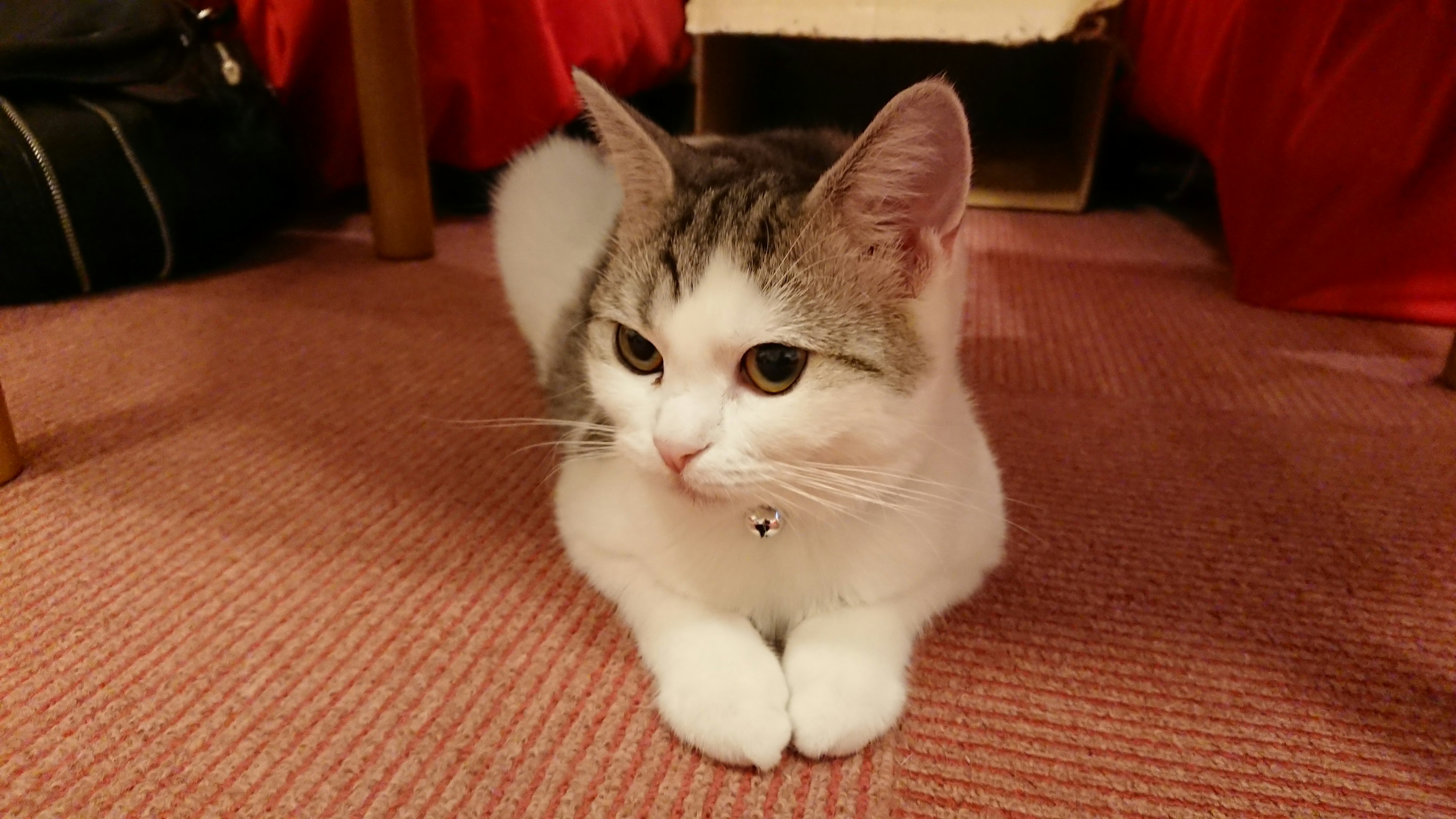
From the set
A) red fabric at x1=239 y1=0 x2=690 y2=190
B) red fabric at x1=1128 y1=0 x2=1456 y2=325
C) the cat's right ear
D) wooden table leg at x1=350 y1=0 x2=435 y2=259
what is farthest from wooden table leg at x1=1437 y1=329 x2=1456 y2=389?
wooden table leg at x1=350 y1=0 x2=435 y2=259

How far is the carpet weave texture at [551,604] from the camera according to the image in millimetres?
698

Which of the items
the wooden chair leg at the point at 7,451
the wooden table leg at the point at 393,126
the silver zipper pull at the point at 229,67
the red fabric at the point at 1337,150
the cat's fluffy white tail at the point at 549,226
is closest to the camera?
the wooden chair leg at the point at 7,451

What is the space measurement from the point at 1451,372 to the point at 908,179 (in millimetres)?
1378

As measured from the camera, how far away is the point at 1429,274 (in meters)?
1.77

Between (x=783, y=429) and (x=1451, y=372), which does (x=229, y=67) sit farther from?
(x=1451, y=372)

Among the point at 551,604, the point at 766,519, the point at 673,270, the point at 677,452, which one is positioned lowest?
the point at 551,604

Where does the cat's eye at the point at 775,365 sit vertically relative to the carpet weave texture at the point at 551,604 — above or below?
above

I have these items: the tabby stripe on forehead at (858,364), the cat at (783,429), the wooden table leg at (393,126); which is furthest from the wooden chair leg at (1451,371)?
the wooden table leg at (393,126)

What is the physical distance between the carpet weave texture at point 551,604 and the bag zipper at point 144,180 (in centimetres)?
22

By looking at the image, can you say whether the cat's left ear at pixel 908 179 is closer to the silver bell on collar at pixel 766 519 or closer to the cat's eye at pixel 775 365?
the cat's eye at pixel 775 365

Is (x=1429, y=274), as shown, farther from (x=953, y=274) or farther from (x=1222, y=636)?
(x=953, y=274)

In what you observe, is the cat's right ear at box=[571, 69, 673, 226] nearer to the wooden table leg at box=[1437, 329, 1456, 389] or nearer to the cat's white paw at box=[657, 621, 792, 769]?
the cat's white paw at box=[657, 621, 792, 769]

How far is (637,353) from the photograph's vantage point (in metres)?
0.80

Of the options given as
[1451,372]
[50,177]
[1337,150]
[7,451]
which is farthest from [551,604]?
[1337,150]
